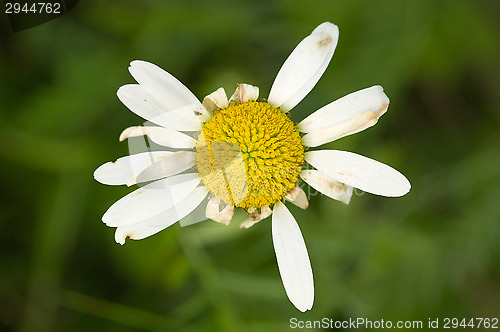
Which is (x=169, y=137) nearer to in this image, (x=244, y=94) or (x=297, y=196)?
(x=244, y=94)

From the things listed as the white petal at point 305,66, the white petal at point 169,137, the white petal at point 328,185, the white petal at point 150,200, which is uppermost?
the white petal at point 305,66

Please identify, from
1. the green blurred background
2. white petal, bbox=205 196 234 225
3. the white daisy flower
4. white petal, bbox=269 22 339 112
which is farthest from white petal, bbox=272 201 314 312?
the green blurred background

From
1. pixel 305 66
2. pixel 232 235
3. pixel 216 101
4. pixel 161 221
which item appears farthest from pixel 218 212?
pixel 232 235

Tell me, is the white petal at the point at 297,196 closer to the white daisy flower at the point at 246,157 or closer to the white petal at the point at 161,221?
the white daisy flower at the point at 246,157

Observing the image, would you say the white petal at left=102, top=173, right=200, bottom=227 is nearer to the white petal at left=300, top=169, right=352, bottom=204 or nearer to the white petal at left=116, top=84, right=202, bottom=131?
the white petal at left=116, top=84, right=202, bottom=131

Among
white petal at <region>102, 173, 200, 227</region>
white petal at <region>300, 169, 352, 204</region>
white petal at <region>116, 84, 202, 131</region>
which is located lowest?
white petal at <region>102, 173, 200, 227</region>

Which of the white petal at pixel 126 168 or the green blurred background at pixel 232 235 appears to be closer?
the white petal at pixel 126 168

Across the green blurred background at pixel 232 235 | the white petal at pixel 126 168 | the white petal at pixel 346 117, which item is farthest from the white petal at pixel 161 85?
the green blurred background at pixel 232 235
